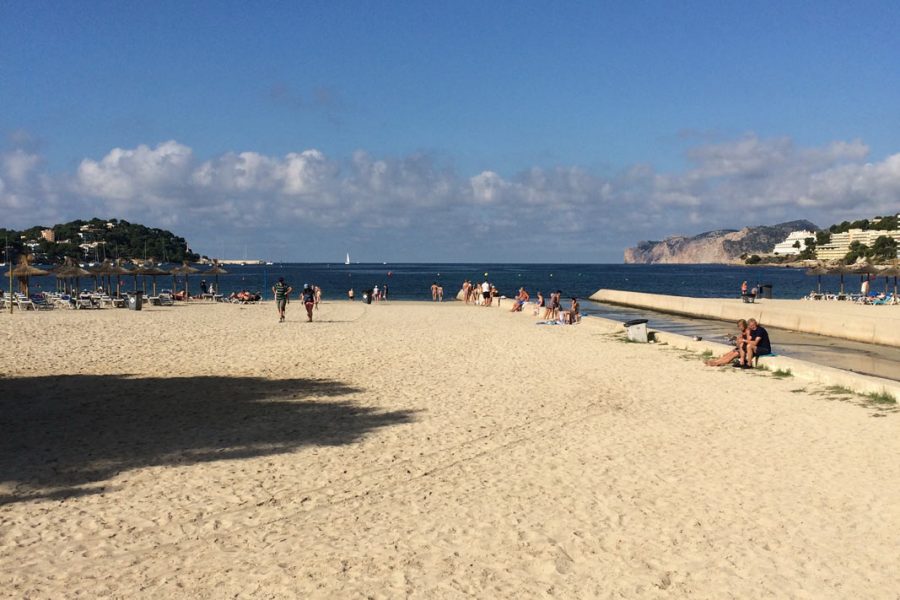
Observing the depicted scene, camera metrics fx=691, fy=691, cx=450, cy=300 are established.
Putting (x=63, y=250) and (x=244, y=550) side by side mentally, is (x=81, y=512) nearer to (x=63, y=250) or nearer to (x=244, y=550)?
(x=244, y=550)

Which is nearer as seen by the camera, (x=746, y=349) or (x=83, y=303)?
(x=746, y=349)

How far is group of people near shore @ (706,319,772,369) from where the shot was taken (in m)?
14.7

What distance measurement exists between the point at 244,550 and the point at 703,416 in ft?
24.0

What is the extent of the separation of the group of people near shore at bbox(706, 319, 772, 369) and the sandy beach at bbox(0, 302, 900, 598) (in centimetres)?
95

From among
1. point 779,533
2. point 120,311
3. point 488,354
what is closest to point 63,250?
point 120,311

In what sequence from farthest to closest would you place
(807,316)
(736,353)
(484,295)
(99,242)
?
(99,242) → (484,295) → (807,316) → (736,353)

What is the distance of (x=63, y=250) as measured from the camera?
149 metres

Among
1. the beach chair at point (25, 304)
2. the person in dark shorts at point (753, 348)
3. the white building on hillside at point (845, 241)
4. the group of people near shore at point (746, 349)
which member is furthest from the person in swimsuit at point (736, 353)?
the white building on hillside at point (845, 241)

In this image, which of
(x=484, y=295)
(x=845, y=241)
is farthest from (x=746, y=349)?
(x=845, y=241)

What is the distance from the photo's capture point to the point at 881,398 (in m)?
11.1

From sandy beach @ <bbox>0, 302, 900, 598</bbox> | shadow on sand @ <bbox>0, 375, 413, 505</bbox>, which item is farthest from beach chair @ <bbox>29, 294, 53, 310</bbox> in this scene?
shadow on sand @ <bbox>0, 375, 413, 505</bbox>

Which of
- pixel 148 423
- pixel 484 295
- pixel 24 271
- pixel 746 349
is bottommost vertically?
pixel 148 423

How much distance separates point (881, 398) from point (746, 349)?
3736mm

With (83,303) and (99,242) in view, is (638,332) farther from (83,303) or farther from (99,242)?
(99,242)
